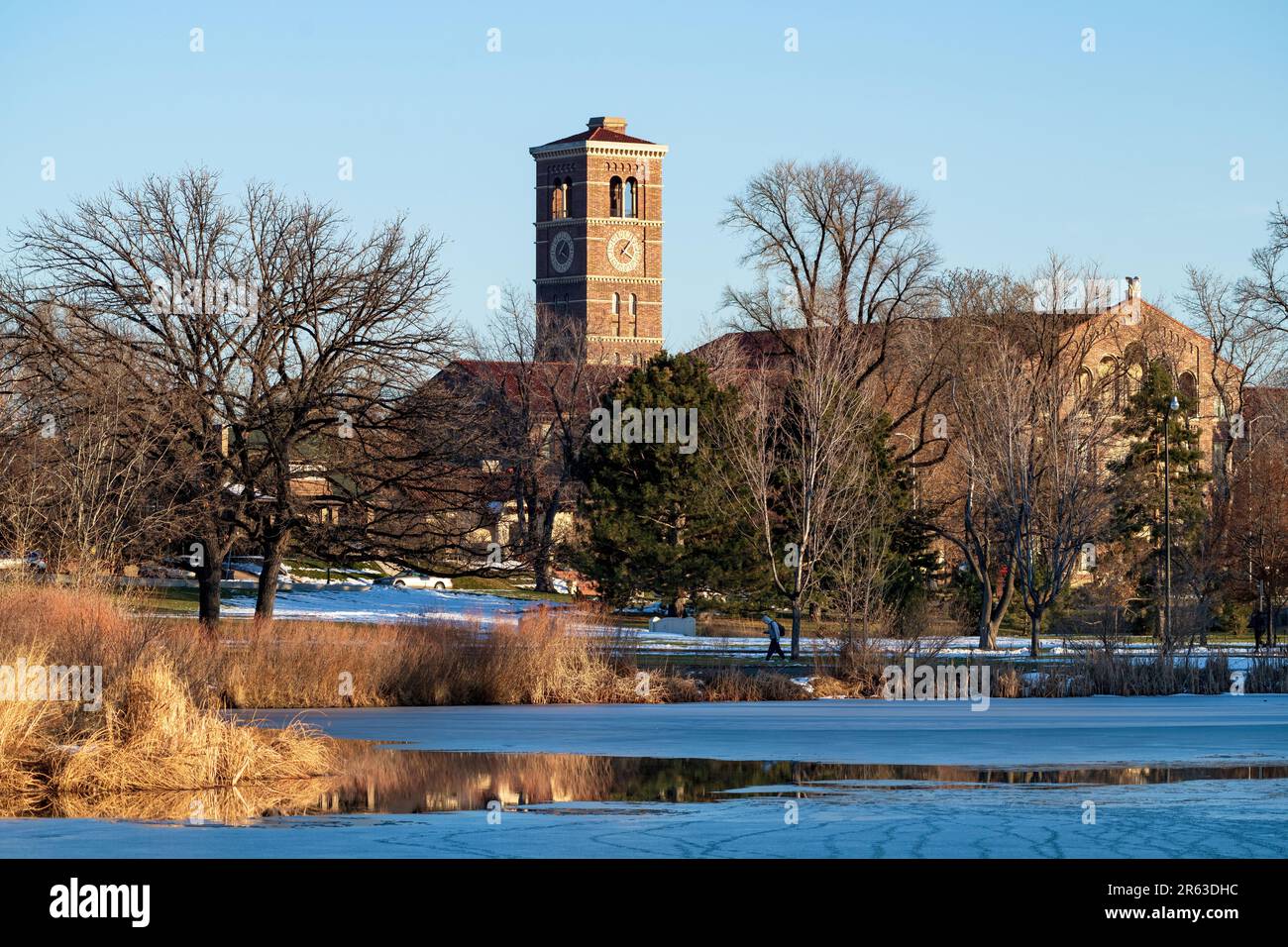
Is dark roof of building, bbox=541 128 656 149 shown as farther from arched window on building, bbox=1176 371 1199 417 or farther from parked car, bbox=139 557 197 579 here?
parked car, bbox=139 557 197 579

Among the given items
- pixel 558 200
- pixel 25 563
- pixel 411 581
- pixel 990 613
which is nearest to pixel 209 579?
pixel 25 563

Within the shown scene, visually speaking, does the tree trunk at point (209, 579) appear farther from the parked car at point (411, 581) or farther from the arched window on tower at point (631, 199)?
the arched window on tower at point (631, 199)

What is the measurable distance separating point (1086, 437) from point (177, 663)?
114ft

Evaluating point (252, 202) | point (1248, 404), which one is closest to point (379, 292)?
point (252, 202)

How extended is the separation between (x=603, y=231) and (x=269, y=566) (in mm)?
115538

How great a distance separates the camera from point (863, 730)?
24.8 meters

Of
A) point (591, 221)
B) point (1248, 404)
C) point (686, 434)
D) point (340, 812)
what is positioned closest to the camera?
point (340, 812)

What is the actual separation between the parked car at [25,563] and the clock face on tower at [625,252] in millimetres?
117526

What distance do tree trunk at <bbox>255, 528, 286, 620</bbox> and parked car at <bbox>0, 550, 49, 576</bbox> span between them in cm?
466

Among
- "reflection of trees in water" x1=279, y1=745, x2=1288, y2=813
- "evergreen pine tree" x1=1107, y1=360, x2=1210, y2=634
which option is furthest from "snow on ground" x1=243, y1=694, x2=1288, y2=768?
"evergreen pine tree" x1=1107, y1=360, x2=1210, y2=634

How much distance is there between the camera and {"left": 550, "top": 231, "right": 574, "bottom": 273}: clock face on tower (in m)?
154
